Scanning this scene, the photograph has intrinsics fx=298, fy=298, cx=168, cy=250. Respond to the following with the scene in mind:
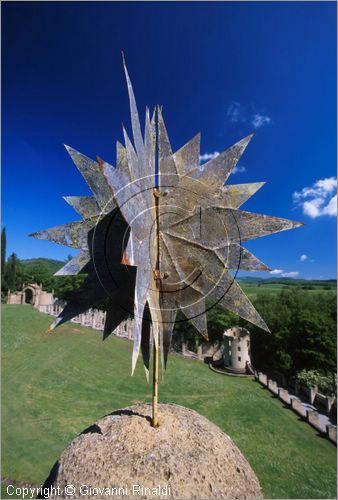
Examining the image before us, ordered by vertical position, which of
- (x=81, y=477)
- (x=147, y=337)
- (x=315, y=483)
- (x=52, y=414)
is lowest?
(x=315, y=483)

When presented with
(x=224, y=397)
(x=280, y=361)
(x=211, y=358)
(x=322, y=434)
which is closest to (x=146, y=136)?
(x=322, y=434)

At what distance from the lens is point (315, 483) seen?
1852cm

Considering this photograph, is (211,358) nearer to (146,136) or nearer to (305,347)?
(305,347)

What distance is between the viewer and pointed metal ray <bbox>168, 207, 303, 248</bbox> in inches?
208

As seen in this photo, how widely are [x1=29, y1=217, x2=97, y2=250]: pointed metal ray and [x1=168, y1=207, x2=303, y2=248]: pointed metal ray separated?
157 centimetres

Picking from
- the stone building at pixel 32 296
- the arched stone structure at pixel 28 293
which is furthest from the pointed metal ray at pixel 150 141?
the arched stone structure at pixel 28 293

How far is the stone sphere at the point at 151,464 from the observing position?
4.66m

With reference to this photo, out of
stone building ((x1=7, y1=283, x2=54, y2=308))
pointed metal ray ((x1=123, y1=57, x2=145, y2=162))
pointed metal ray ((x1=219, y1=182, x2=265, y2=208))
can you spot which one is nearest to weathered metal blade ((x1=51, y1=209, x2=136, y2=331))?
pointed metal ray ((x1=123, y1=57, x2=145, y2=162))

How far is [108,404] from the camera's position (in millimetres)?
24953

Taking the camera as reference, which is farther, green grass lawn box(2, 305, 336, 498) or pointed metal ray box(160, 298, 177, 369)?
green grass lawn box(2, 305, 336, 498)

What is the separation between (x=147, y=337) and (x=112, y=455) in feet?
6.56

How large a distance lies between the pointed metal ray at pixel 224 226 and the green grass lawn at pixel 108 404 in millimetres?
17247

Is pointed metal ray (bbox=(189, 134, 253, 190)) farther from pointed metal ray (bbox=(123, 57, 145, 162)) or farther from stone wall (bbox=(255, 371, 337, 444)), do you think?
stone wall (bbox=(255, 371, 337, 444))

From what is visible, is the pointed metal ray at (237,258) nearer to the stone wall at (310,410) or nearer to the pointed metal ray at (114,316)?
the pointed metal ray at (114,316)
